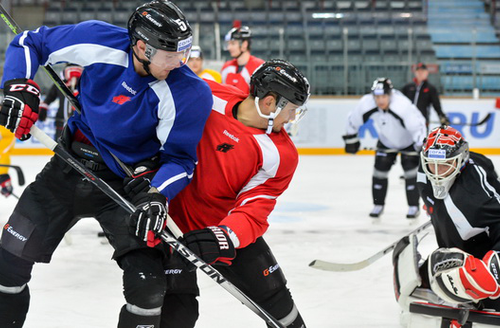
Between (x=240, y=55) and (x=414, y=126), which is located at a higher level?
(x=240, y=55)

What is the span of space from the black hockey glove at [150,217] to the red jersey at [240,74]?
11.1 feet

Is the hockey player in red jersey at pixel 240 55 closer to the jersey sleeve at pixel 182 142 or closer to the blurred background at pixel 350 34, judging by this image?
the blurred background at pixel 350 34

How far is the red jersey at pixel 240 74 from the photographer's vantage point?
202 inches

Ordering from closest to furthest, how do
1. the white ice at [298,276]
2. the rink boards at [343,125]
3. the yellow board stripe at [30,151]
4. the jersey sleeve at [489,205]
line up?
the jersey sleeve at [489,205] < the white ice at [298,276] < the yellow board stripe at [30,151] < the rink boards at [343,125]

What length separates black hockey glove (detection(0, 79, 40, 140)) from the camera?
1774 millimetres

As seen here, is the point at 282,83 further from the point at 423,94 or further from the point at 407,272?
the point at 423,94

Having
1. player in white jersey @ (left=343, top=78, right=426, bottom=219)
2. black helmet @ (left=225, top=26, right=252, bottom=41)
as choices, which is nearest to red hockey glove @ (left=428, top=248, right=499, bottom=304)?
player in white jersey @ (left=343, top=78, right=426, bottom=219)

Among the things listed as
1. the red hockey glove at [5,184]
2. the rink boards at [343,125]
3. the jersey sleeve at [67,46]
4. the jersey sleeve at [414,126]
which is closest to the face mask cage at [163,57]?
the jersey sleeve at [67,46]

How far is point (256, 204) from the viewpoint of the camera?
1873 millimetres

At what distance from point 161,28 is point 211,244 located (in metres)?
0.59

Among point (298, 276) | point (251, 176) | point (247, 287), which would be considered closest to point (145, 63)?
point (251, 176)

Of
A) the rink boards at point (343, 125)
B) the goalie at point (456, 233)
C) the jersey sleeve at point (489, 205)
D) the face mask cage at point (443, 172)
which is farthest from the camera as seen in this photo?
the rink boards at point (343, 125)

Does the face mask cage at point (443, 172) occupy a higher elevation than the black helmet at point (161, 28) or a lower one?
lower

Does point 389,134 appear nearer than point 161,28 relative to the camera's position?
No
